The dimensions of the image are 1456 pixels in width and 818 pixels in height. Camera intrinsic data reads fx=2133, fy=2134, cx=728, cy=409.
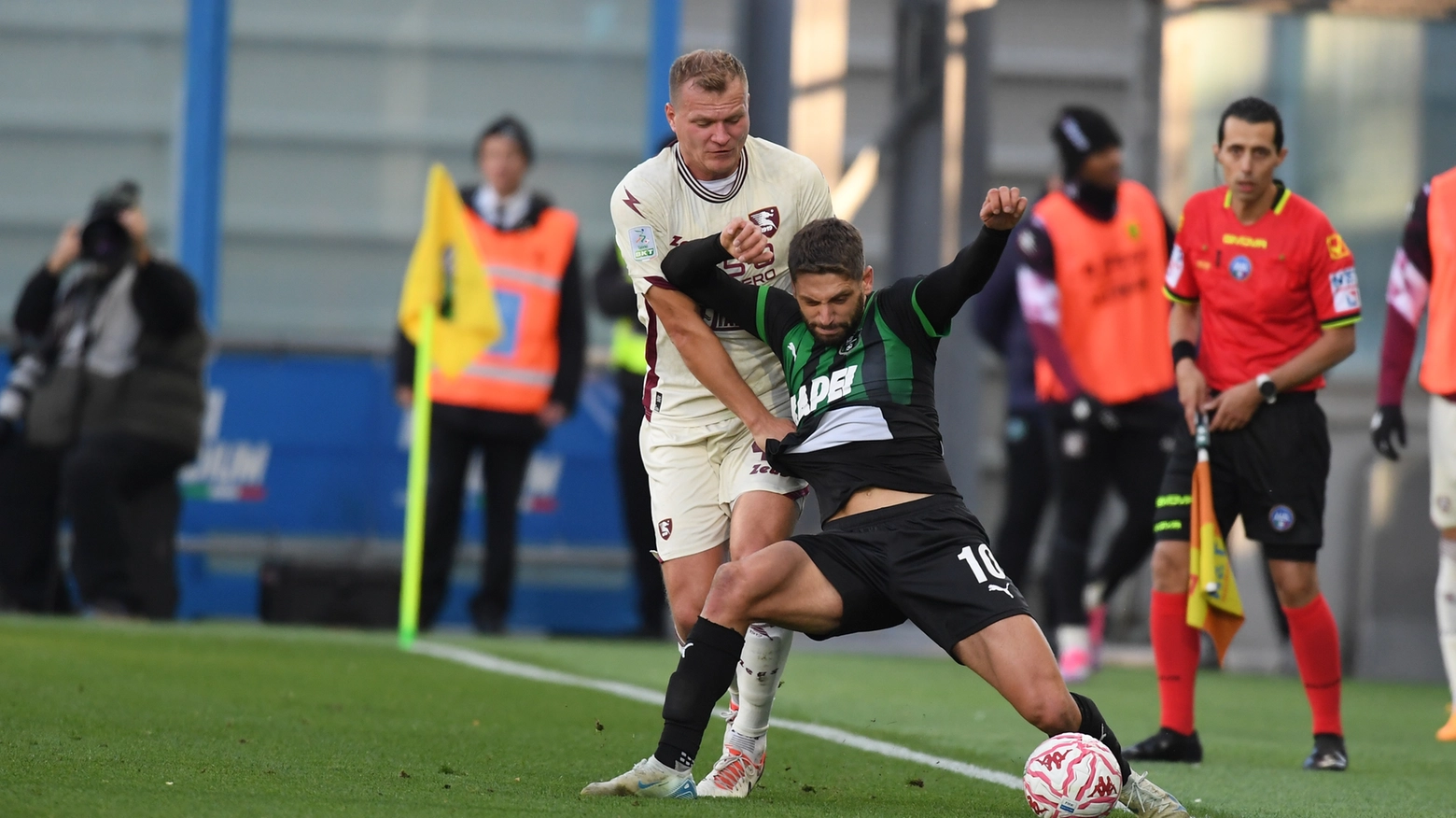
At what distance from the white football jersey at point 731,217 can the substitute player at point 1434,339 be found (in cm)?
278

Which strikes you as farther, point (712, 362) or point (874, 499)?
point (712, 362)

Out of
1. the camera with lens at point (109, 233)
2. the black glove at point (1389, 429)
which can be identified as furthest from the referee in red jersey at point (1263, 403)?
the camera with lens at point (109, 233)

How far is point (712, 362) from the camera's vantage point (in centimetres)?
508

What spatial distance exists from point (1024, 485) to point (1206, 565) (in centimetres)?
393

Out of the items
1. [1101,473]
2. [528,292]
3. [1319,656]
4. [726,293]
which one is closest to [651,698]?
[1319,656]

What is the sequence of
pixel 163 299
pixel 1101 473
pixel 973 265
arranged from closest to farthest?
pixel 973 265 < pixel 1101 473 < pixel 163 299

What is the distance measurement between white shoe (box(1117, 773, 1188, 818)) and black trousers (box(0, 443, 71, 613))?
24.2 feet

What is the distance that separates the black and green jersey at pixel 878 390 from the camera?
473 cm

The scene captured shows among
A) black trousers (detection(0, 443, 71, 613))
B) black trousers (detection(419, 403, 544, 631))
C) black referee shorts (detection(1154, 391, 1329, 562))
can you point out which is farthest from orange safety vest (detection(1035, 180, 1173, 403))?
black trousers (detection(0, 443, 71, 613))

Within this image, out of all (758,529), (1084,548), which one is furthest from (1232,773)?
(1084,548)

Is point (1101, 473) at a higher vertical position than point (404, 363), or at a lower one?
lower

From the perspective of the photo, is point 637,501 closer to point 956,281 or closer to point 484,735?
point 484,735

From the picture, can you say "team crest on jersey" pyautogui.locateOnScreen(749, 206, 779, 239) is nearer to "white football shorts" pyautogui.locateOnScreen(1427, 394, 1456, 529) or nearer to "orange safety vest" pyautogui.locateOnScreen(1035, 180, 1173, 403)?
"white football shorts" pyautogui.locateOnScreen(1427, 394, 1456, 529)

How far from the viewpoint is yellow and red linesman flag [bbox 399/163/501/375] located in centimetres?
1019
